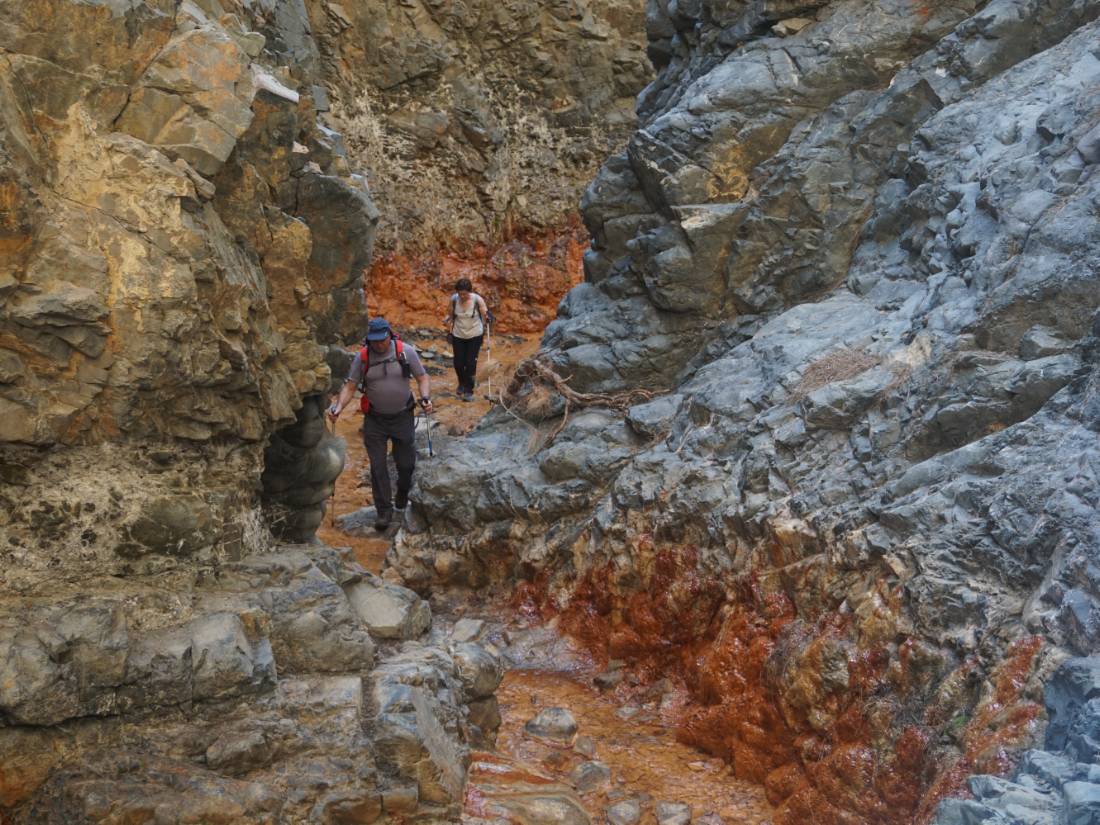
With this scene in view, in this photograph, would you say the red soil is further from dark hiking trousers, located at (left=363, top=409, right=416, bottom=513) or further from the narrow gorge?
dark hiking trousers, located at (left=363, top=409, right=416, bottom=513)

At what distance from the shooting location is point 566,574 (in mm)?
7699

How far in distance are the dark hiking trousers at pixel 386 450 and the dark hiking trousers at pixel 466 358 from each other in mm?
3434

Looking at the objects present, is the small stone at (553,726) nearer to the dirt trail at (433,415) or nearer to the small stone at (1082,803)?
the dirt trail at (433,415)

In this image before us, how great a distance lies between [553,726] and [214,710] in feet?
7.51

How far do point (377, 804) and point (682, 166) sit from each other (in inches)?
241

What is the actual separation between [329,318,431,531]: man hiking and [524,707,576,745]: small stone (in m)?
2.84

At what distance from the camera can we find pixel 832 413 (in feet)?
20.3

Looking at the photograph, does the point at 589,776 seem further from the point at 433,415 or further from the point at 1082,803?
the point at 433,415

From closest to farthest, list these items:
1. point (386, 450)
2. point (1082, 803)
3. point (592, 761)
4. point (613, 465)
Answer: point (1082, 803) → point (592, 761) → point (613, 465) → point (386, 450)

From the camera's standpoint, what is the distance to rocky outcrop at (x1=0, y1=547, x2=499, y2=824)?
4.01 metres

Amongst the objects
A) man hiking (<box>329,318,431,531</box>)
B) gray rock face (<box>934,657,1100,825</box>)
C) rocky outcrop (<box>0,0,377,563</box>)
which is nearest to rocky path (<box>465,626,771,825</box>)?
rocky outcrop (<box>0,0,377,563</box>)

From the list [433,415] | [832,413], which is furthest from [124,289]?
[433,415]

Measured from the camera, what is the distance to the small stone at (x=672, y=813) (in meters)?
5.22

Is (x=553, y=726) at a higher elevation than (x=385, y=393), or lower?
lower
